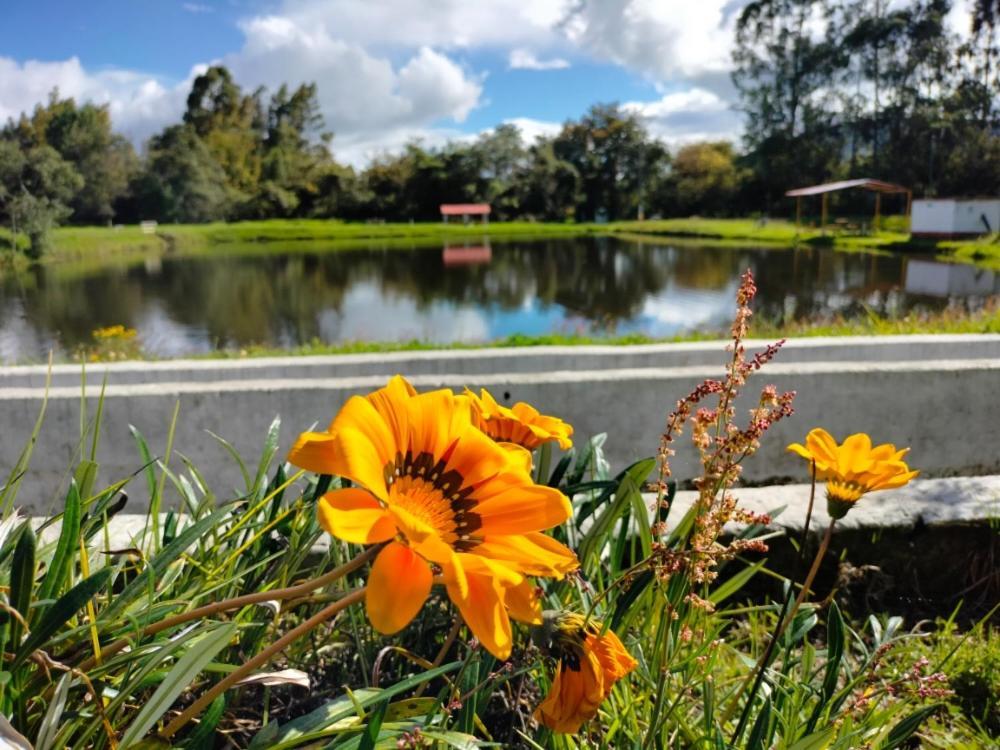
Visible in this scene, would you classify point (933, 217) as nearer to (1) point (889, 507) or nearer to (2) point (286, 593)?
(1) point (889, 507)

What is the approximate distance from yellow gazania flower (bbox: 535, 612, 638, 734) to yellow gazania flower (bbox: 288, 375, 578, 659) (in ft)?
0.32

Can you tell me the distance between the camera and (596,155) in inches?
2079

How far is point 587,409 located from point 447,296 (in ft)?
46.2

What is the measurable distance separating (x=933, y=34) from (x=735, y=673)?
4367cm

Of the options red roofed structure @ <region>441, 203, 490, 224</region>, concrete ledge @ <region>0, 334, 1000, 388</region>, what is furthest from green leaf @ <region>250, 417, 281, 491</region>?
red roofed structure @ <region>441, 203, 490, 224</region>

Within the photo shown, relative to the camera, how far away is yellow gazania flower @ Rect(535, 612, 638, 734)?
2.15ft

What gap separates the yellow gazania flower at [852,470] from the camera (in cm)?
78

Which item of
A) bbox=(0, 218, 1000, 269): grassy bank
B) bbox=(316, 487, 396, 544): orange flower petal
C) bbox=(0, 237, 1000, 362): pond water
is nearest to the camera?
bbox=(316, 487, 396, 544): orange flower petal

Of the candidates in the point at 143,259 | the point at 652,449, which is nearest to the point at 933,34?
the point at 143,259

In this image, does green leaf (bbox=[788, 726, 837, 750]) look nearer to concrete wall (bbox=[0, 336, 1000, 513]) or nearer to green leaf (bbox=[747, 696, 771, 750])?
green leaf (bbox=[747, 696, 771, 750])

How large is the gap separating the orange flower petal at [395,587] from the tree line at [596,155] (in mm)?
33703

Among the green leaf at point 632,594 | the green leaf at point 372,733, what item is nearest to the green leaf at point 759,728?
the green leaf at point 632,594

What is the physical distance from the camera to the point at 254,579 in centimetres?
106

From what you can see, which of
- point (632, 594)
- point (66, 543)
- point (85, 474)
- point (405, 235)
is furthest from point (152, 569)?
point (405, 235)
